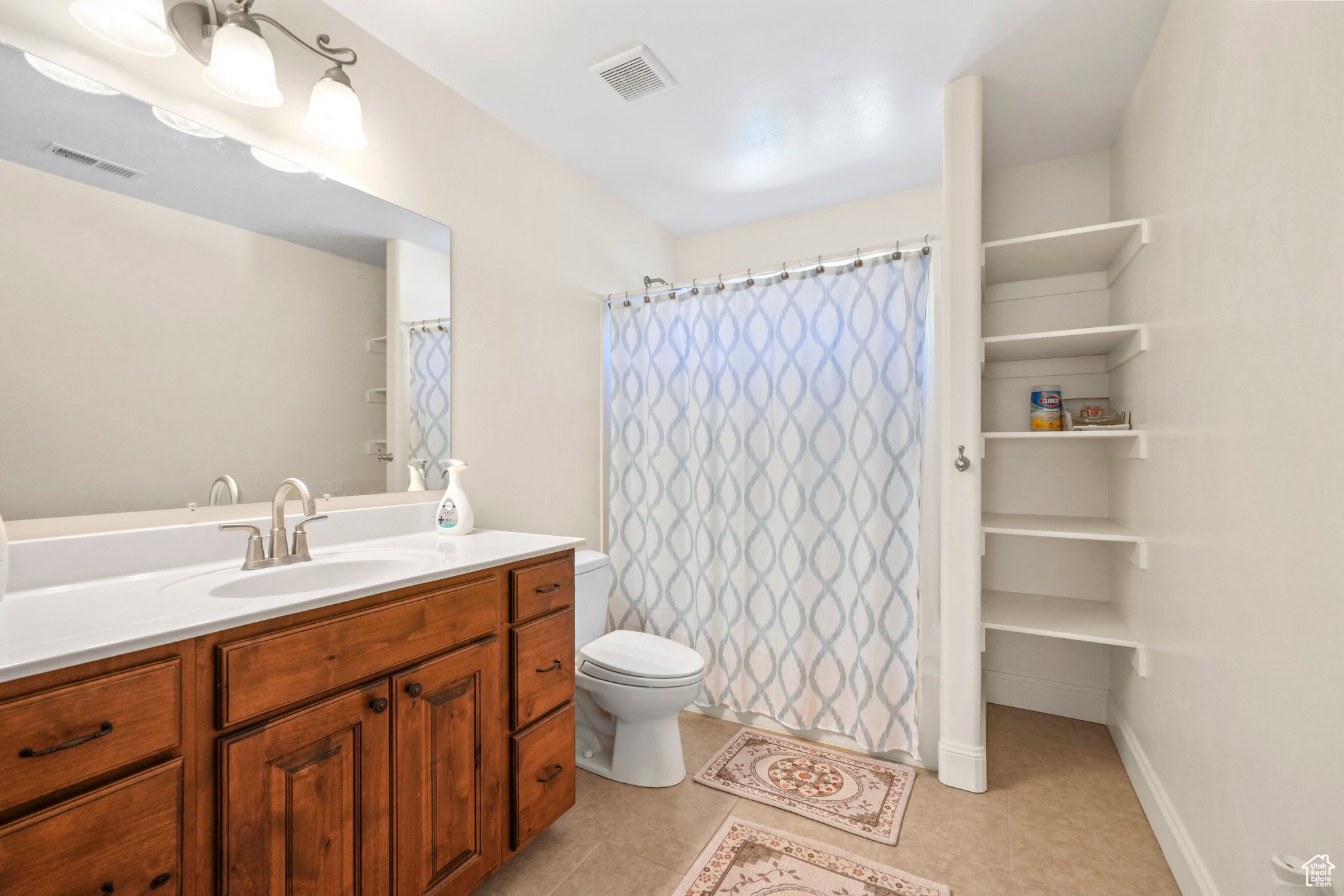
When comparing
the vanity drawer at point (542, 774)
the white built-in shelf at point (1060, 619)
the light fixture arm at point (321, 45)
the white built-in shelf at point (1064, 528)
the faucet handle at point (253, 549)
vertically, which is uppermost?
the light fixture arm at point (321, 45)

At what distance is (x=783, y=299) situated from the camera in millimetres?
2438

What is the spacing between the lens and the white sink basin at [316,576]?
1.22 m

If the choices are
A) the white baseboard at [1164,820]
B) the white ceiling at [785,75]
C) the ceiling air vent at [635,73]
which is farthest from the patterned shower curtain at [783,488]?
the ceiling air vent at [635,73]

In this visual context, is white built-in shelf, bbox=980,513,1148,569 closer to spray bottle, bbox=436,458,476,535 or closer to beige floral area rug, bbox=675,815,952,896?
beige floral area rug, bbox=675,815,952,896

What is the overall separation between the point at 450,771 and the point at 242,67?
1.67m

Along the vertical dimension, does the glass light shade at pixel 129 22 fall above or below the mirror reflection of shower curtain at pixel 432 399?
above

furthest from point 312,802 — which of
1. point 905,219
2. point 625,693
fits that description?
point 905,219

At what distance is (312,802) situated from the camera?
1.09m

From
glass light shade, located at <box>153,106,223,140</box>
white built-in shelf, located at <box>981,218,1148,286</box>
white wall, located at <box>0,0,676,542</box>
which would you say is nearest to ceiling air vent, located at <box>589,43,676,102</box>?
white wall, located at <box>0,0,676,542</box>

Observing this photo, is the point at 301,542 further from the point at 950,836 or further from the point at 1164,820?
the point at 1164,820

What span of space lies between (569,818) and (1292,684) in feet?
5.85

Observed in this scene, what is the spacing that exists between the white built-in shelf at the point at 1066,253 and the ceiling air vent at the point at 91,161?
238 centimetres
